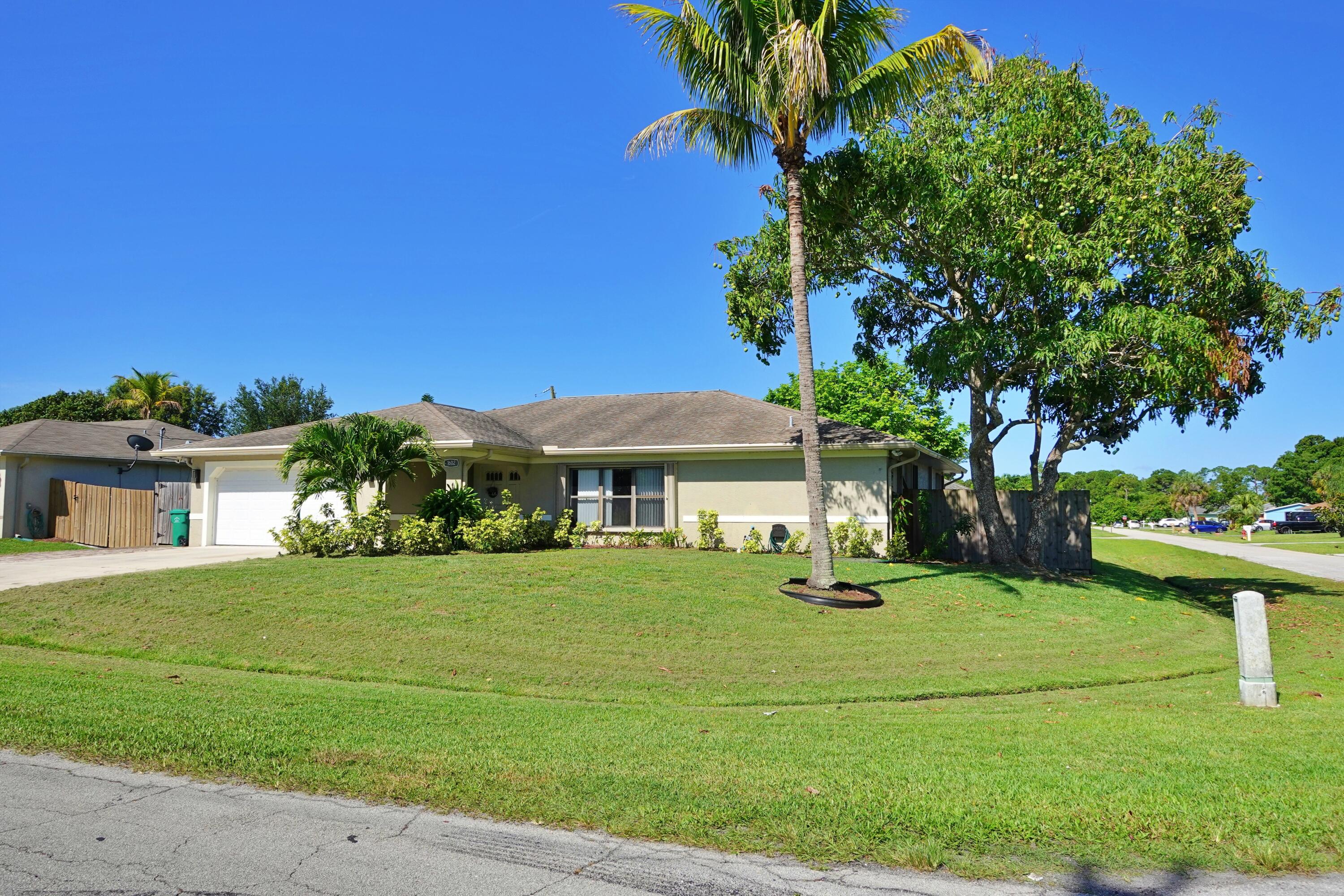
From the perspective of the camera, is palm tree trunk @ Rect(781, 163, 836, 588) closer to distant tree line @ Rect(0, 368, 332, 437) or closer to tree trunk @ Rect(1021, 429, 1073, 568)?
tree trunk @ Rect(1021, 429, 1073, 568)

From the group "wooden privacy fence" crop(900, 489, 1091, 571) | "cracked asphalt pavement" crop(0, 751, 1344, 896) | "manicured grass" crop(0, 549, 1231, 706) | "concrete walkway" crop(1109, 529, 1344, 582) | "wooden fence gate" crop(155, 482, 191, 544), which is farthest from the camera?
"concrete walkway" crop(1109, 529, 1344, 582)

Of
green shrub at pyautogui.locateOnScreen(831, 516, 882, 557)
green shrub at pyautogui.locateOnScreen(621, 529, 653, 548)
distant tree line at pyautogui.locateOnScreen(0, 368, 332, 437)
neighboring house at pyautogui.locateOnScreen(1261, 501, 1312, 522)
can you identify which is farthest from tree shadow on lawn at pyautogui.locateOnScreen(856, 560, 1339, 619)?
neighboring house at pyautogui.locateOnScreen(1261, 501, 1312, 522)

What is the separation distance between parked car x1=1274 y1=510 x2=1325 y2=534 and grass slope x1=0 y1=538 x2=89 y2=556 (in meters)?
79.5

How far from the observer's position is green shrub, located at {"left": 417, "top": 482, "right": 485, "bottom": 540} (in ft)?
59.7

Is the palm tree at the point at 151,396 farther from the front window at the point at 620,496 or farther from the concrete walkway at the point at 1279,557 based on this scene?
the concrete walkway at the point at 1279,557

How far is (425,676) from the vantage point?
9766 mm

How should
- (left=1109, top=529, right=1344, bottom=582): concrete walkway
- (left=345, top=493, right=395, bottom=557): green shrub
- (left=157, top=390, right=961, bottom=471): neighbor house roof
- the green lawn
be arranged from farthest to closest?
(left=1109, top=529, right=1344, bottom=582): concrete walkway < (left=157, top=390, right=961, bottom=471): neighbor house roof < (left=345, top=493, right=395, bottom=557): green shrub < the green lawn

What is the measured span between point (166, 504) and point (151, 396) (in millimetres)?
24265

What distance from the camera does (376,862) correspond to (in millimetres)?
4289

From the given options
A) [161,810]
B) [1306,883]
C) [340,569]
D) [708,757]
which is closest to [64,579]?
[340,569]

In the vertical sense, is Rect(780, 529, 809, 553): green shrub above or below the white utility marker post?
above

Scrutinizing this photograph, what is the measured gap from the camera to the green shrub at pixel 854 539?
19312 millimetres

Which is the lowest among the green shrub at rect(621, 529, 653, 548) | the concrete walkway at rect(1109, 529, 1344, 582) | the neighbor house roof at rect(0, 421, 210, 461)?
the concrete walkway at rect(1109, 529, 1344, 582)

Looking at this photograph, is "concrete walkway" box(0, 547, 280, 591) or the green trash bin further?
the green trash bin
